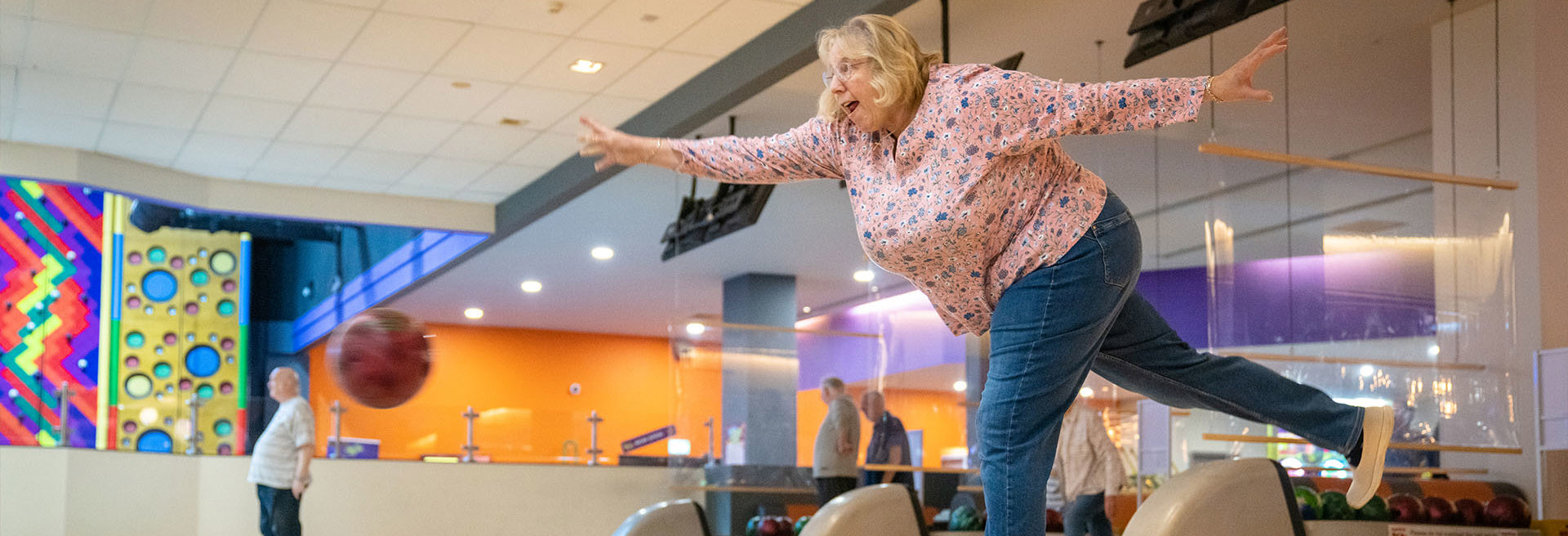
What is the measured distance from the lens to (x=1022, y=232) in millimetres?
2121

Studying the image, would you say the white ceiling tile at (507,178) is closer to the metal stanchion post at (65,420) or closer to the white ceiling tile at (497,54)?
the white ceiling tile at (497,54)

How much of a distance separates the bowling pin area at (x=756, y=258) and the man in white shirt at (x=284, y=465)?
0.02m

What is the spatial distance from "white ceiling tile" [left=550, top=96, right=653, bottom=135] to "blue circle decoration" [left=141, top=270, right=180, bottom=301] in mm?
6820

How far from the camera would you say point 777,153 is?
2.38 meters

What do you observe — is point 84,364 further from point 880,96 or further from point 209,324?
point 880,96

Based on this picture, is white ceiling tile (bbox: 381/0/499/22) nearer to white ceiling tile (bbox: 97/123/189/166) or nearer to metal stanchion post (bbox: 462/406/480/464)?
white ceiling tile (bbox: 97/123/189/166)

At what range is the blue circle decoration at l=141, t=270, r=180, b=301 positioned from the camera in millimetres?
13844

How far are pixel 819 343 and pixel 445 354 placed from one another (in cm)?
1144

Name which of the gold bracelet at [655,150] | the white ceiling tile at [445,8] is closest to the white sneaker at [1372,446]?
the gold bracelet at [655,150]

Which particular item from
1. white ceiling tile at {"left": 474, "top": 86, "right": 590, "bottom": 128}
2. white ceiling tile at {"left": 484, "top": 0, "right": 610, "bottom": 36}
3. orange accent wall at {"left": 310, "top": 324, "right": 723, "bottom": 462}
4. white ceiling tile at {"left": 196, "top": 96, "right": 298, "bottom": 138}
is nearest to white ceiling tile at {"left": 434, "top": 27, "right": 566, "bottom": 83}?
white ceiling tile at {"left": 484, "top": 0, "right": 610, "bottom": 36}

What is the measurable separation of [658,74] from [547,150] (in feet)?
7.11

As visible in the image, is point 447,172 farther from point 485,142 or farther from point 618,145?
point 618,145

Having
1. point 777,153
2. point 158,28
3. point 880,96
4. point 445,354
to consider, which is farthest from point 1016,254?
point 445,354

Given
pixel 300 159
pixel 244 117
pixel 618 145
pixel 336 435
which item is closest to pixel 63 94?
pixel 244 117
